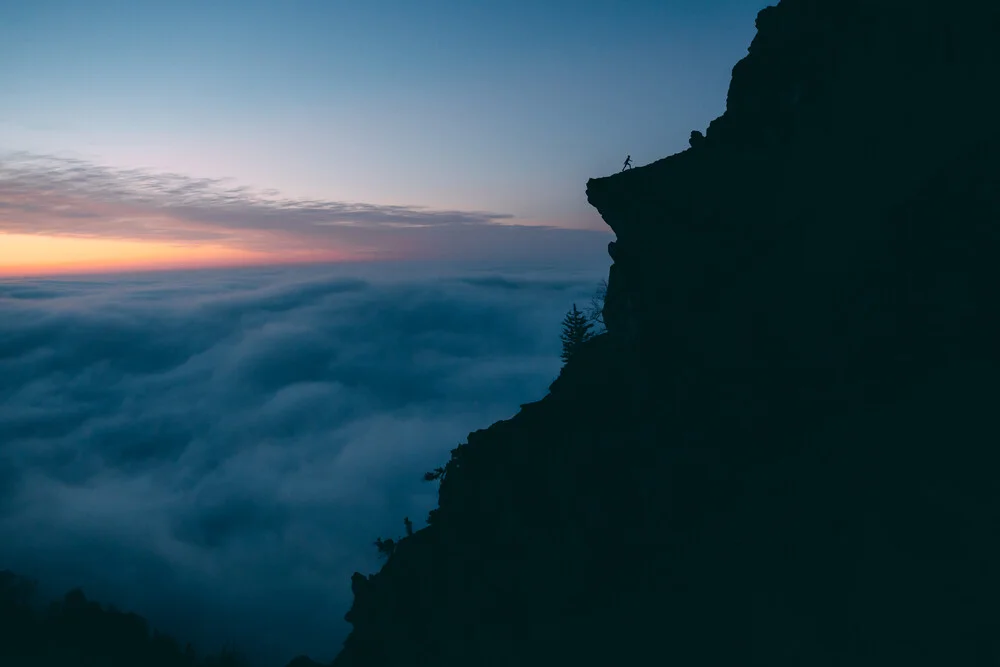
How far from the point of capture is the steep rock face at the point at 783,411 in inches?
659

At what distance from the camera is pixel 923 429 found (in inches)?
717

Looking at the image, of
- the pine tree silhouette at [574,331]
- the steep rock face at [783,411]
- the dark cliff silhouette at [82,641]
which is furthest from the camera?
the dark cliff silhouette at [82,641]

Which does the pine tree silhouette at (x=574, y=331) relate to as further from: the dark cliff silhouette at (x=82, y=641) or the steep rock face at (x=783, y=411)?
the dark cliff silhouette at (x=82, y=641)

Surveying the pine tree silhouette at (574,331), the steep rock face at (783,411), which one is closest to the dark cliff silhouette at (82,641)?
the steep rock face at (783,411)

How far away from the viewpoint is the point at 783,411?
21969 millimetres

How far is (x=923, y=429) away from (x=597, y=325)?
126 feet

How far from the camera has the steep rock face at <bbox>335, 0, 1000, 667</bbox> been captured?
16750 mm

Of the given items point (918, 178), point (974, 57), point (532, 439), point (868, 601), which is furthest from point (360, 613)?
point (974, 57)

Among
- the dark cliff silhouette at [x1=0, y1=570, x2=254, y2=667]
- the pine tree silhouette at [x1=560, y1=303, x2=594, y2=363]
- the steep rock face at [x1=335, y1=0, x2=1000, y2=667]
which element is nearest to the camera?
the steep rock face at [x1=335, y1=0, x2=1000, y2=667]

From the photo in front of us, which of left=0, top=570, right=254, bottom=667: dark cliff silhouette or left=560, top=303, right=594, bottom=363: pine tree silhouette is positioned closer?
left=560, top=303, right=594, bottom=363: pine tree silhouette

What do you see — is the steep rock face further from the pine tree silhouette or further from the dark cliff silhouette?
the dark cliff silhouette

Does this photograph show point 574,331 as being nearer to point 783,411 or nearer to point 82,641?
point 783,411

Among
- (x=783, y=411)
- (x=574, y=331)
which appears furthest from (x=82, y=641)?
(x=783, y=411)

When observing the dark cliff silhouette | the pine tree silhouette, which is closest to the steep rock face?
the pine tree silhouette
